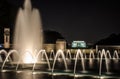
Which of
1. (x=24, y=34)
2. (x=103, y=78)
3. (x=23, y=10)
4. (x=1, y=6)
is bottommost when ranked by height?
(x=103, y=78)

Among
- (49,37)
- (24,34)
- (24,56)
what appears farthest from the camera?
(49,37)

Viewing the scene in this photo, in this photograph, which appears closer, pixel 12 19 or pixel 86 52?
pixel 86 52

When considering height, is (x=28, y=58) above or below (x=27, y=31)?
below

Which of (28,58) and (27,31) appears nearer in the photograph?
(28,58)

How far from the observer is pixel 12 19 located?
7294cm

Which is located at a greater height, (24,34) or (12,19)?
Answer: (12,19)

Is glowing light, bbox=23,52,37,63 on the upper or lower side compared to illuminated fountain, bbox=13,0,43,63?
lower

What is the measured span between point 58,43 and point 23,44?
24.2 metres

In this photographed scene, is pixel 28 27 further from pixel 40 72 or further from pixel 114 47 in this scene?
pixel 114 47

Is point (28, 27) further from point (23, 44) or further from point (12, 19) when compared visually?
point (12, 19)

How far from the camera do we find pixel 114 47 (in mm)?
61750

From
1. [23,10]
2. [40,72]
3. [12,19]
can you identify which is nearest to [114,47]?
[12,19]

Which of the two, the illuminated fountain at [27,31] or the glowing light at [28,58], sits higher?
the illuminated fountain at [27,31]

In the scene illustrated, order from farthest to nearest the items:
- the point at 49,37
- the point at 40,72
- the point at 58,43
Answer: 1. the point at 49,37
2. the point at 58,43
3. the point at 40,72
